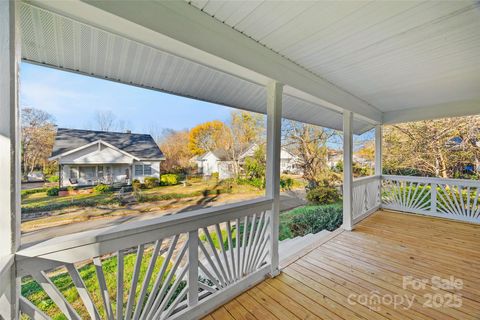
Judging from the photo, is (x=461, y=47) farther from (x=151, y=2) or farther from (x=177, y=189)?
(x=177, y=189)

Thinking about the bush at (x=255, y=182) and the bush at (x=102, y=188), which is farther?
the bush at (x=255, y=182)

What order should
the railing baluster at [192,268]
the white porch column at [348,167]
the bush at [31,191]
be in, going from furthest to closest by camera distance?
the white porch column at [348,167] < the railing baluster at [192,268] < the bush at [31,191]

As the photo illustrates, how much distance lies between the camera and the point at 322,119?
13.8 ft

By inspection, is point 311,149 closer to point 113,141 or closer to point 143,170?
point 143,170

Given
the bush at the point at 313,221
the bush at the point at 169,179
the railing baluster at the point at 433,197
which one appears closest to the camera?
the bush at the point at 169,179

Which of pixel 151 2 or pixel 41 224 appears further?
pixel 151 2

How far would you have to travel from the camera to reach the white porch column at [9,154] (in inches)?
37.1

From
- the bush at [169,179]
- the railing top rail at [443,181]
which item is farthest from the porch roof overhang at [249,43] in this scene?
the railing top rail at [443,181]

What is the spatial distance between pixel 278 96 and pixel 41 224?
2.20m

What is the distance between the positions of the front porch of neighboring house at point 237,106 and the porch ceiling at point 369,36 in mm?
14

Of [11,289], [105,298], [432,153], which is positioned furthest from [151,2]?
[432,153]

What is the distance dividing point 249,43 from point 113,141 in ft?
4.64

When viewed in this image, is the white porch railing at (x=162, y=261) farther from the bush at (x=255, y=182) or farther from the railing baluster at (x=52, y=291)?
the bush at (x=255, y=182)

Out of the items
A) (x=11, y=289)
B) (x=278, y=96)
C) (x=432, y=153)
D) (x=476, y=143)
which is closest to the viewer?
(x=11, y=289)
